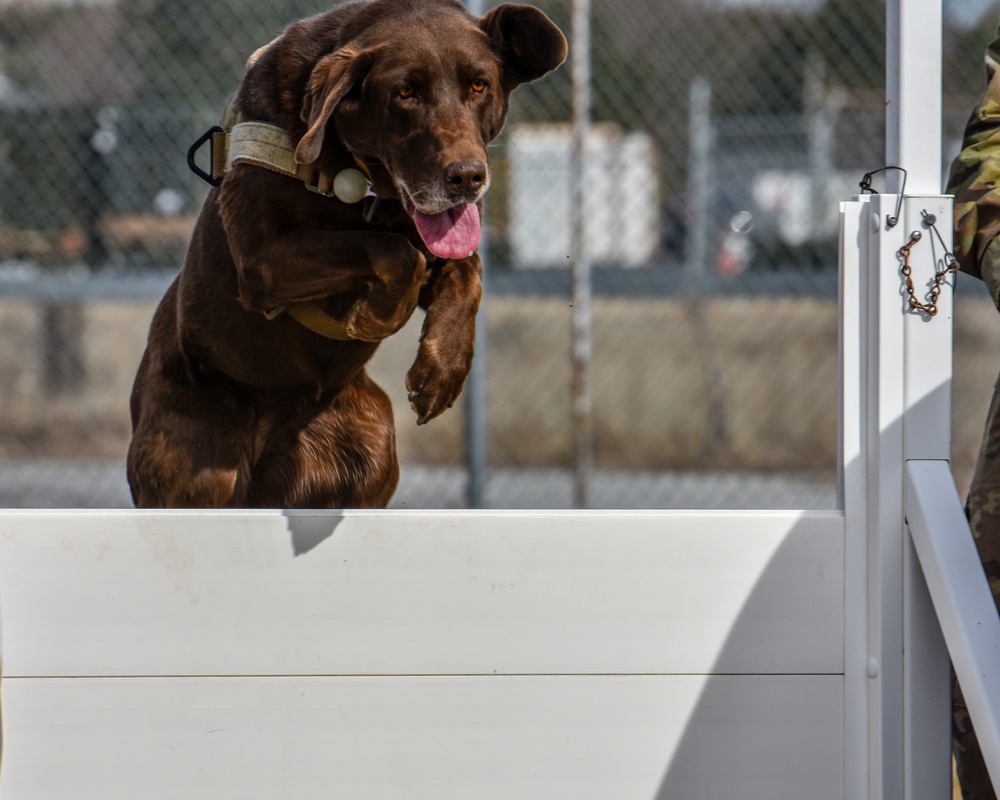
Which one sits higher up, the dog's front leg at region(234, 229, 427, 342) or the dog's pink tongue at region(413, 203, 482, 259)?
the dog's pink tongue at region(413, 203, 482, 259)

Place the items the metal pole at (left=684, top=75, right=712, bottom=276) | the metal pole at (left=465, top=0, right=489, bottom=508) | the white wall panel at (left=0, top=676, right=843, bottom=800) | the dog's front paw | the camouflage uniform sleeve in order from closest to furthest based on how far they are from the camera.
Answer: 1. the white wall panel at (left=0, top=676, right=843, bottom=800)
2. the camouflage uniform sleeve
3. the dog's front paw
4. the metal pole at (left=465, top=0, right=489, bottom=508)
5. the metal pole at (left=684, top=75, right=712, bottom=276)

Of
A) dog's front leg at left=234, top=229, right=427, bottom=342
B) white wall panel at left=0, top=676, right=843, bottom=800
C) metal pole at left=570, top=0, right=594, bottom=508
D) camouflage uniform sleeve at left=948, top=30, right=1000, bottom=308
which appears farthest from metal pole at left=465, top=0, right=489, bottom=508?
white wall panel at left=0, top=676, right=843, bottom=800

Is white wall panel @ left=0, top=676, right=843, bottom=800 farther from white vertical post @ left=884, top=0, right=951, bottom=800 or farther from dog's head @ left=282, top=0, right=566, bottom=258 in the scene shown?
dog's head @ left=282, top=0, right=566, bottom=258

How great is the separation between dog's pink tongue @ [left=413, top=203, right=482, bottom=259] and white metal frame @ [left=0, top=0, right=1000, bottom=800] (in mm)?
482

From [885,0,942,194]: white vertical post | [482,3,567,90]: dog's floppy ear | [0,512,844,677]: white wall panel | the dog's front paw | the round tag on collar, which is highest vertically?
[482,3,567,90]: dog's floppy ear

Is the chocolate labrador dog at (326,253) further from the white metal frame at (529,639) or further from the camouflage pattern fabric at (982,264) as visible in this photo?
the camouflage pattern fabric at (982,264)

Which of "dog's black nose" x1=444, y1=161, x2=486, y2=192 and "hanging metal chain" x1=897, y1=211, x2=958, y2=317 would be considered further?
"dog's black nose" x1=444, y1=161, x2=486, y2=192

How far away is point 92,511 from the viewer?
171 centimetres

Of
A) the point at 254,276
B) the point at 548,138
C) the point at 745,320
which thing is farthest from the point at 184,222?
the point at 254,276

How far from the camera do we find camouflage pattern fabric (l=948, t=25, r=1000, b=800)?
181 cm

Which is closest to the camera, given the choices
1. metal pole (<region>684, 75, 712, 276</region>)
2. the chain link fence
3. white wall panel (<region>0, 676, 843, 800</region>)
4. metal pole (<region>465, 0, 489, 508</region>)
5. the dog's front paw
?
white wall panel (<region>0, 676, 843, 800</region>)

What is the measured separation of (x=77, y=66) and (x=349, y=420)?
10.7ft

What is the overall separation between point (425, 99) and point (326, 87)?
17 cm

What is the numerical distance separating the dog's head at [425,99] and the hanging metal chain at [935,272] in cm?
67
